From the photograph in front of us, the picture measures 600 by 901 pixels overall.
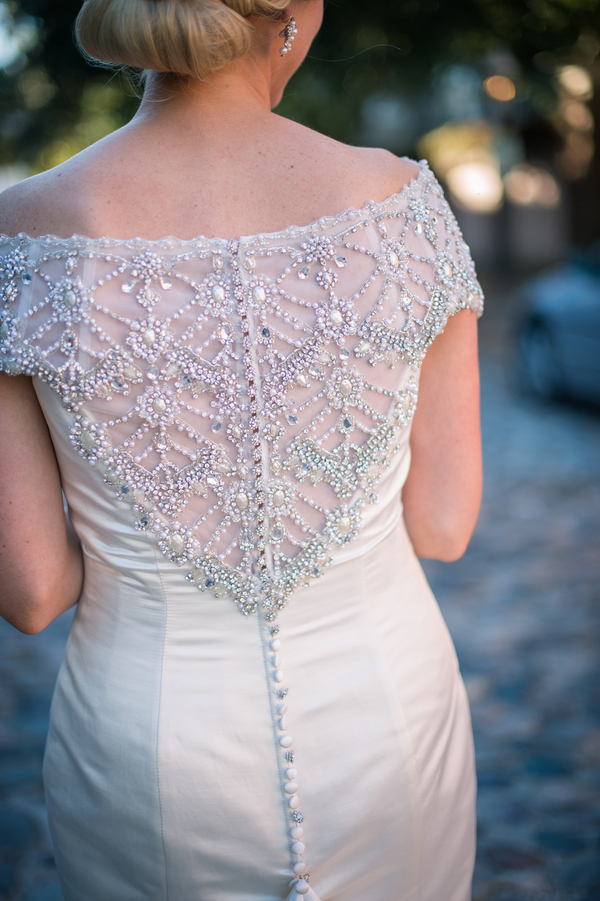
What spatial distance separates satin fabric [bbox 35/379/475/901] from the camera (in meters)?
1.21

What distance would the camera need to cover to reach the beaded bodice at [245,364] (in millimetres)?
1090

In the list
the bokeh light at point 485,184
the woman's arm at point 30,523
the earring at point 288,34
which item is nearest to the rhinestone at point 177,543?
the woman's arm at point 30,523

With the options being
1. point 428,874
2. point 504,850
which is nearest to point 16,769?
point 504,850

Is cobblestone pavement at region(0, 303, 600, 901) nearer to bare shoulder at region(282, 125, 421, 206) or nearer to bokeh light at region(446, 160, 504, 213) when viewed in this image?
bare shoulder at region(282, 125, 421, 206)

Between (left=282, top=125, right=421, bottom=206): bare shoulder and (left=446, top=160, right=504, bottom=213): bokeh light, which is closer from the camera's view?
(left=282, top=125, right=421, bottom=206): bare shoulder

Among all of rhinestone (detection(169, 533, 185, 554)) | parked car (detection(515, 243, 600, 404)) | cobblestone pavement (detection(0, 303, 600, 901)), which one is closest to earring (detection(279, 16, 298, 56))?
rhinestone (detection(169, 533, 185, 554))

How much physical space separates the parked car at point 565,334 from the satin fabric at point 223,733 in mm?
6264

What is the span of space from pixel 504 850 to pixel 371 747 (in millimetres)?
1814

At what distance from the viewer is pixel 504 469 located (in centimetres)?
634

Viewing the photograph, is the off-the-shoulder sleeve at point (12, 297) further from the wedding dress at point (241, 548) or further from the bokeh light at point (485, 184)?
the bokeh light at point (485, 184)

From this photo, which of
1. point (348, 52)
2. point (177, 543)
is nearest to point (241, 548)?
point (177, 543)

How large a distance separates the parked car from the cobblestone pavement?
56.6 inches

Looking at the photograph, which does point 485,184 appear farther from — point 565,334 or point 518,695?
point 518,695

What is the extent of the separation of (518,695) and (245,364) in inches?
114
